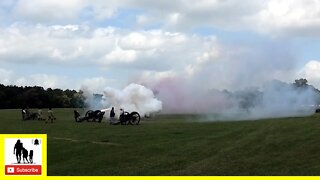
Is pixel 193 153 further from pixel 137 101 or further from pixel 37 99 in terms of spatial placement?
pixel 37 99

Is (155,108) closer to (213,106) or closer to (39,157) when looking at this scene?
(213,106)

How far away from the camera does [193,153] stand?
73.8 feet

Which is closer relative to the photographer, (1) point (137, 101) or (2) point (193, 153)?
(2) point (193, 153)

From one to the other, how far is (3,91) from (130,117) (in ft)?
295

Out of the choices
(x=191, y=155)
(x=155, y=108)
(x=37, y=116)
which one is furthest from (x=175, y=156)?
(x=37, y=116)

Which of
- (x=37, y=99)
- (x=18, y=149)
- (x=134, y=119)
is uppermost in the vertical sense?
(x=37, y=99)

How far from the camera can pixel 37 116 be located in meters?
59.0
